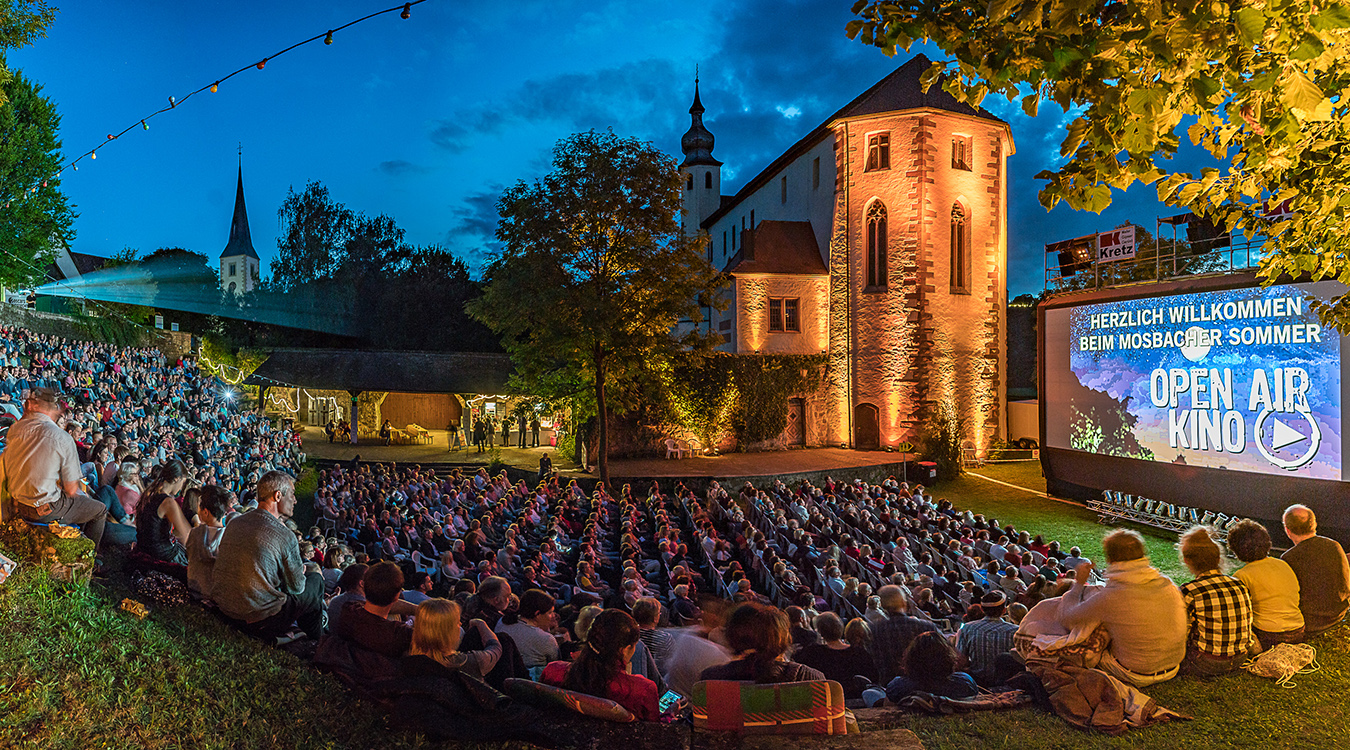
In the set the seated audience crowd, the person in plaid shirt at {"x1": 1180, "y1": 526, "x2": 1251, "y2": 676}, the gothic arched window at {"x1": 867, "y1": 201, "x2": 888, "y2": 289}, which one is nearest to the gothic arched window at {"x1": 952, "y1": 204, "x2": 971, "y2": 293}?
the gothic arched window at {"x1": 867, "y1": 201, "x2": 888, "y2": 289}

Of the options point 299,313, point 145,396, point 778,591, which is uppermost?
point 299,313

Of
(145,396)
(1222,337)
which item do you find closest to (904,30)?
(1222,337)

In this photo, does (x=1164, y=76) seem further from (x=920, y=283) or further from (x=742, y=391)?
(x=920, y=283)

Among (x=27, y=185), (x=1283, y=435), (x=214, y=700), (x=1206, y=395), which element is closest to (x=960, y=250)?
(x=1206, y=395)

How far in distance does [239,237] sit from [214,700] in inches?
3124

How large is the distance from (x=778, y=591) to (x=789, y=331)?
784 inches

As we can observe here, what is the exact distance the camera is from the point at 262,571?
3896 millimetres

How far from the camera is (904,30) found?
3191 mm

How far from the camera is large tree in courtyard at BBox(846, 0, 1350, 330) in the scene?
2.69 m

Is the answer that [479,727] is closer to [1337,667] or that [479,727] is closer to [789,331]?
[1337,667]

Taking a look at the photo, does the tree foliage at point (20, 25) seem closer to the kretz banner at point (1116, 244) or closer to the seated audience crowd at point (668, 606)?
the seated audience crowd at point (668, 606)

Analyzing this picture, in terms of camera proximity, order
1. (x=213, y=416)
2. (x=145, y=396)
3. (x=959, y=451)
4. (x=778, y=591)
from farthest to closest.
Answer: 1. (x=959, y=451)
2. (x=213, y=416)
3. (x=145, y=396)
4. (x=778, y=591)

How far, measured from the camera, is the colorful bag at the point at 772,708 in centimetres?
310

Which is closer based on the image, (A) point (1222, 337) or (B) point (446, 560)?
(B) point (446, 560)
